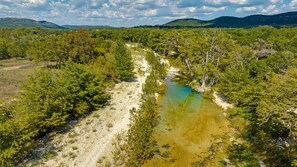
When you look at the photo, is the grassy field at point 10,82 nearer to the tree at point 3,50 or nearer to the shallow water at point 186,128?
the tree at point 3,50

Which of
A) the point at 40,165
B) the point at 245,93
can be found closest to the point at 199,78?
the point at 245,93

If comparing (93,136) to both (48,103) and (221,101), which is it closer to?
(48,103)

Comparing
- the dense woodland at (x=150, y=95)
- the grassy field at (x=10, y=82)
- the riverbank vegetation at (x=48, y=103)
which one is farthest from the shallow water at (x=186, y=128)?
the grassy field at (x=10, y=82)

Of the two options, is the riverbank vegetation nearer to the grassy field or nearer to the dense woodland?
the dense woodland

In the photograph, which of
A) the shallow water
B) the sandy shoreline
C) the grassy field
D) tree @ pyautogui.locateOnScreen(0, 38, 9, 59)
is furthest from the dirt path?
tree @ pyautogui.locateOnScreen(0, 38, 9, 59)

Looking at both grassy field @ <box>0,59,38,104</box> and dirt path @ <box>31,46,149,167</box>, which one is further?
grassy field @ <box>0,59,38,104</box>
